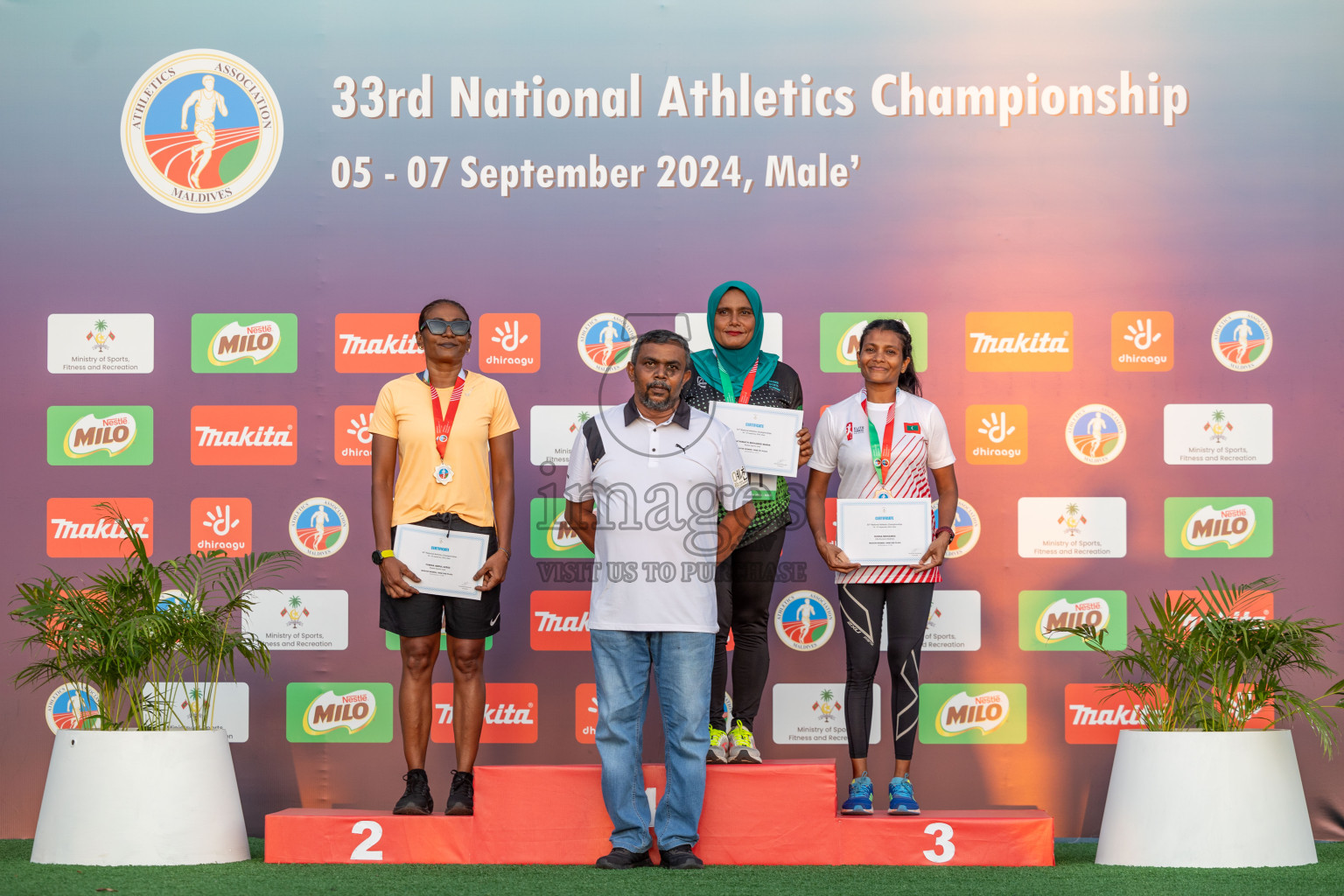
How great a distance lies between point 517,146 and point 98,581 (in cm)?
213

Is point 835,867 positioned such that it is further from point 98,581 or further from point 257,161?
point 257,161

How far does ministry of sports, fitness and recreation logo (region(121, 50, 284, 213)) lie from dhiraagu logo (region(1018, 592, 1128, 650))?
329cm

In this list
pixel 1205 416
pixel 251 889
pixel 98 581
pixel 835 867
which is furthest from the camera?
pixel 1205 416

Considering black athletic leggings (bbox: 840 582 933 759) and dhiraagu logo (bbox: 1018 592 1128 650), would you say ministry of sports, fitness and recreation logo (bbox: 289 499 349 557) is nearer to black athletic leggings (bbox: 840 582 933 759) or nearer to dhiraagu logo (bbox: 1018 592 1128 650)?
black athletic leggings (bbox: 840 582 933 759)

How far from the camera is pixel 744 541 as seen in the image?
12.4ft

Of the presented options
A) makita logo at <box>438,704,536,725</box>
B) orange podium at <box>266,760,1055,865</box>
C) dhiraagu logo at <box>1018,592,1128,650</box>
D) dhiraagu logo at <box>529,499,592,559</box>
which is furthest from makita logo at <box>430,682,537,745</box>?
dhiraagu logo at <box>1018,592,1128,650</box>

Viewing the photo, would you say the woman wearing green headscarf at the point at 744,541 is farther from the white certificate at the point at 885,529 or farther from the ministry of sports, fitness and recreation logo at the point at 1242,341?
the ministry of sports, fitness and recreation logo at the point at 1242,341

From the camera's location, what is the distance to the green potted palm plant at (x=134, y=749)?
12.1 ft

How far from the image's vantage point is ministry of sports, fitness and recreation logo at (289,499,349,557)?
15.1 feet

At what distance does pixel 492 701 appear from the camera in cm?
456

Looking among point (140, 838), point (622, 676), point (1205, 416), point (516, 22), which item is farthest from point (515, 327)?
point (1205, 416)

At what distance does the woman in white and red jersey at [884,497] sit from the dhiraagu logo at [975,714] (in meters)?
0.71

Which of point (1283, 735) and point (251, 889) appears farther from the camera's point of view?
point (1283, 735)

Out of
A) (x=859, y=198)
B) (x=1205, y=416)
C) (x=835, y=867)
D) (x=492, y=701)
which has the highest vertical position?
(x=859, y=198)
